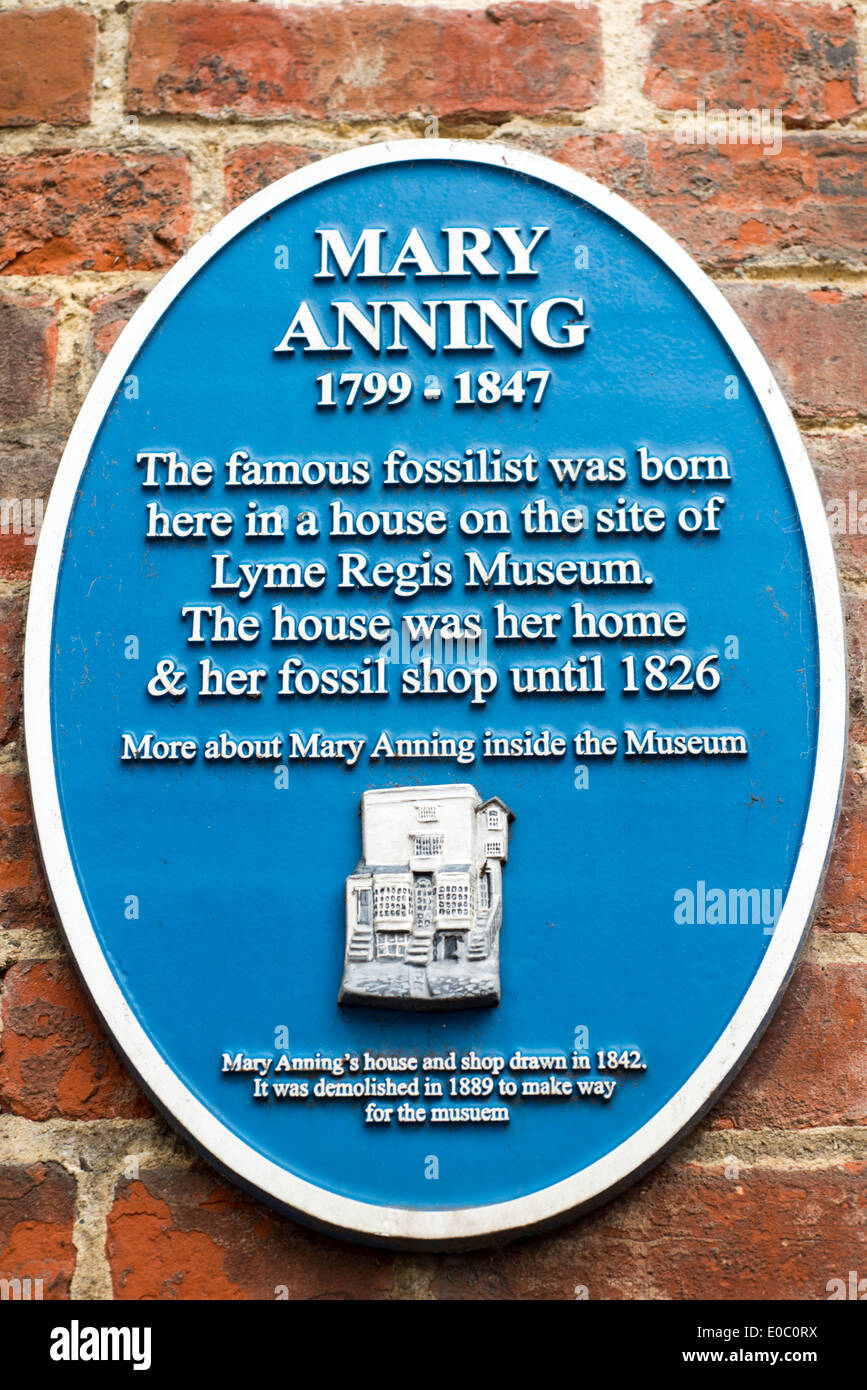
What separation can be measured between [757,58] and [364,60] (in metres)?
0.74

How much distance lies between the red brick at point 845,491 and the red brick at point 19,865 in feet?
4.75

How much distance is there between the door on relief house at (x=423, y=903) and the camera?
6.23 feet

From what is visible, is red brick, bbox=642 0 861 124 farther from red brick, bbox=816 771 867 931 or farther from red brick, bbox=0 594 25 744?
red brick, bbox=0 594 25 744

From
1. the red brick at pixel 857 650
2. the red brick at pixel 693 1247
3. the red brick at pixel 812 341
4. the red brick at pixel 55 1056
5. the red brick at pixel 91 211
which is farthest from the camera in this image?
the red brick at pixel 91 211

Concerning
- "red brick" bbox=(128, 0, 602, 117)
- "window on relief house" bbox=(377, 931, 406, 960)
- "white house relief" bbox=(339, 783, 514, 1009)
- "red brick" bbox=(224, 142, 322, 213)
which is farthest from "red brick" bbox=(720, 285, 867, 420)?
"window on relief house" bbox=(377, 931, 406, 960)

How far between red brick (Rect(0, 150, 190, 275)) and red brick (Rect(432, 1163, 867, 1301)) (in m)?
1.80

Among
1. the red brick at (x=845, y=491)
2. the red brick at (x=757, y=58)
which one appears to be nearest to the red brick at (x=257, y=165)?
the red brick at (x=757, y=58)

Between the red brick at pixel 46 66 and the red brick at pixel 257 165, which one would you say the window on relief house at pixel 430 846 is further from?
the red brick at pixel 46 66

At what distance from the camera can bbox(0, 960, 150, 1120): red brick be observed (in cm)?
196

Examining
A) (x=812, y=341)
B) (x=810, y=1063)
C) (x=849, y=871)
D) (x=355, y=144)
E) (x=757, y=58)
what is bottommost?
(x=810, y=1063)

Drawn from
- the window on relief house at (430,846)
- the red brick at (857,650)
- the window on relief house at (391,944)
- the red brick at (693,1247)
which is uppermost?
the red brick at (857,650)

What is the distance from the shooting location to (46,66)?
239 cm

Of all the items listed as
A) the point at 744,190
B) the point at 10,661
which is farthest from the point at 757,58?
the point at 10,661

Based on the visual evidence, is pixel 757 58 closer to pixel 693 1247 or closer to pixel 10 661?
pixel 10 661
